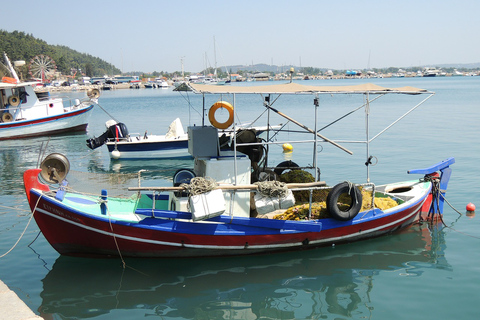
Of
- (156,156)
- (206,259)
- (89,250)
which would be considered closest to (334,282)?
(206,259)

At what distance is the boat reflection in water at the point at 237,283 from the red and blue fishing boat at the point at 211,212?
0.27m

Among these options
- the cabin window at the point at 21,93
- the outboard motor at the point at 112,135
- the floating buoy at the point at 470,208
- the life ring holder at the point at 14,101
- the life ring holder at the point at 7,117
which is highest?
the cabin window at the point at 21,93

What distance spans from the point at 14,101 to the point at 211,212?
75.4ft

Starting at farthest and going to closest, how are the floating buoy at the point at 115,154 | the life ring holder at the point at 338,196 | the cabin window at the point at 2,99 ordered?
the cabin window at the point at 2,99, the floating buoy at the point at 115,154, the life ring holder at the point at 338,196

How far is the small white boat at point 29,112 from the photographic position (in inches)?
1040

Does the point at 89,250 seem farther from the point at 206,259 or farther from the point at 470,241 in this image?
the point at 470,241

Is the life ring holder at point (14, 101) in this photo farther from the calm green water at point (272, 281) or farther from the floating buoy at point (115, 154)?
the calm green water at point (272, 281)

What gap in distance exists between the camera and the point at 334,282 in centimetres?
816

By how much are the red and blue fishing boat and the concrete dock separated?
2.05m

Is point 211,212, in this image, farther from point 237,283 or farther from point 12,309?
point 12,309

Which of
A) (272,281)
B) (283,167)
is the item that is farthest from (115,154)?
(272,281)

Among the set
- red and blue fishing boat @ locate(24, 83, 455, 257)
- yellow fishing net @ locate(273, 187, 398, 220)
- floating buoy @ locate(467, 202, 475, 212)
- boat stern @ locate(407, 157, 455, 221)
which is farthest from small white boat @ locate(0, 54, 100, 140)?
floating buoy @ locate(467, 202, 475, 212)

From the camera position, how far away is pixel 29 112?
27.5m

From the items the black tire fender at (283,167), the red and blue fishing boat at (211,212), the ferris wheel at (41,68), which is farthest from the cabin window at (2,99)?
the black tire fender at (283,167)
